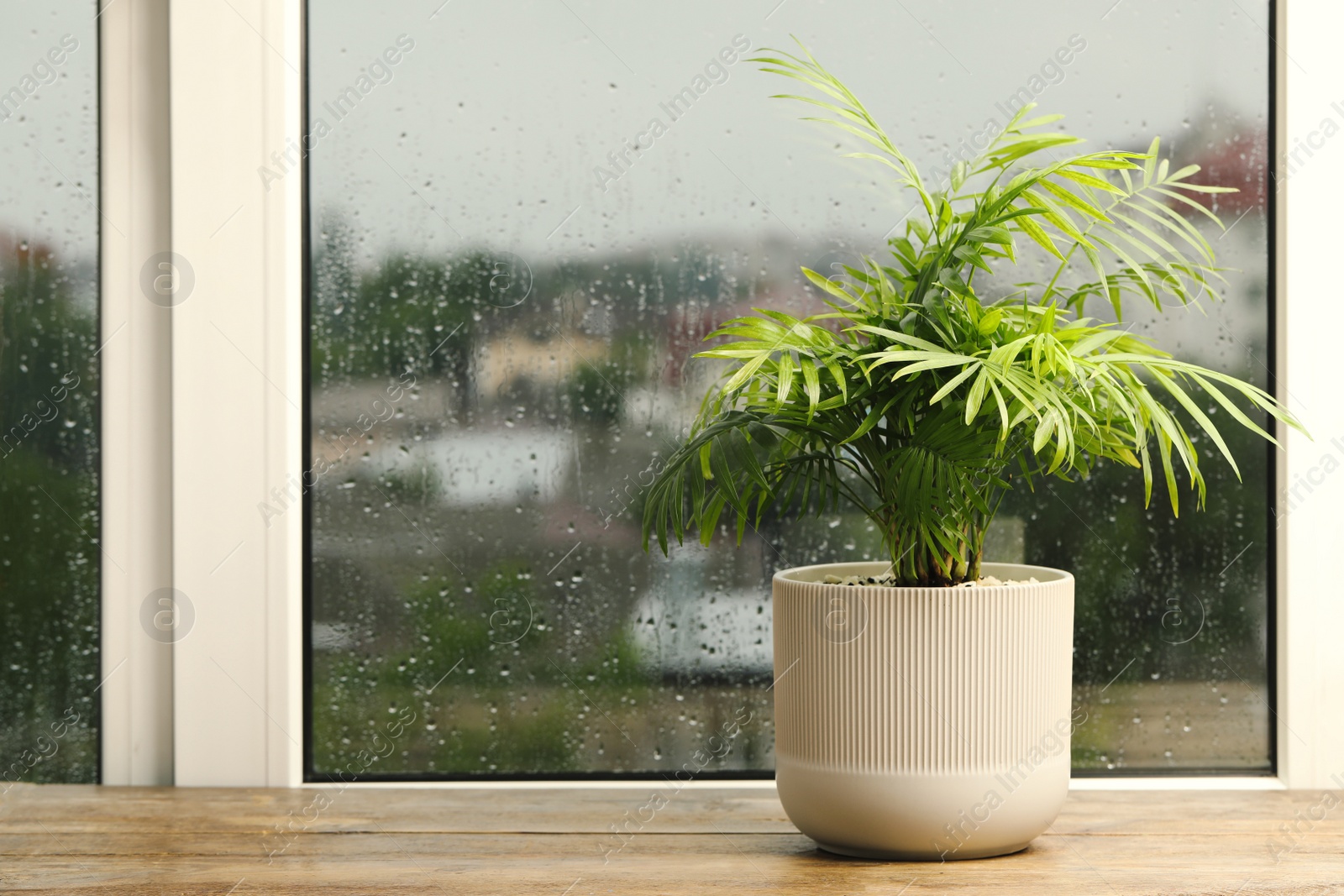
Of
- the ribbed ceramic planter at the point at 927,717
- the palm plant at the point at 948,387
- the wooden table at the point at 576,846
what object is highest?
the palm plant at the point at 948,387

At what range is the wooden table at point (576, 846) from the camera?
1110mm

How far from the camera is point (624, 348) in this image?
1521 millimetres

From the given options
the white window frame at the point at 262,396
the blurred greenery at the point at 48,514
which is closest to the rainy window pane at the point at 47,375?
the blurred greenery at the point at 48,514

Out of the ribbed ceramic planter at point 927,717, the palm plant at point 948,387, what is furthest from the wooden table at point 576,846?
the palm plant at point 948,387

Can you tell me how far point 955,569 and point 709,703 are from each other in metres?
0.48

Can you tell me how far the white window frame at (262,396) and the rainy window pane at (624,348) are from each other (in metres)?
0.05

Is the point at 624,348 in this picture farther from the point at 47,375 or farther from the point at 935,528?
the point at 47,375

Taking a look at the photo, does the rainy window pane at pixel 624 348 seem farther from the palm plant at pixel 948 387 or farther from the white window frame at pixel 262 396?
the palm plant at pixel 948 387

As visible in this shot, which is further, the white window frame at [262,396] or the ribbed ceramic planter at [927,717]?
the white window frame at [262,396]

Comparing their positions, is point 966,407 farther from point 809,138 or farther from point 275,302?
point 275,302

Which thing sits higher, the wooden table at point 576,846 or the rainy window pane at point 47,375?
the rainy window pane at point 47,375

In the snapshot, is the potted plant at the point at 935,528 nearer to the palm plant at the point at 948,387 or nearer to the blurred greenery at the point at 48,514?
the palm plant at the point at 948,387

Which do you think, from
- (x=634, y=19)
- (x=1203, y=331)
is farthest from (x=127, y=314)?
(x=1203, y=331)

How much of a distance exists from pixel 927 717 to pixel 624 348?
2.19 feet
